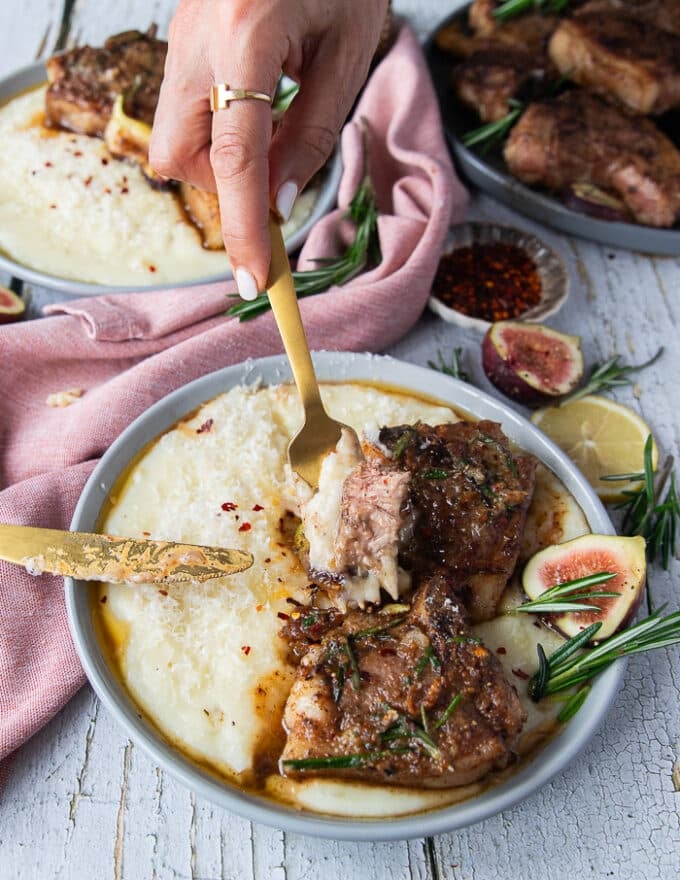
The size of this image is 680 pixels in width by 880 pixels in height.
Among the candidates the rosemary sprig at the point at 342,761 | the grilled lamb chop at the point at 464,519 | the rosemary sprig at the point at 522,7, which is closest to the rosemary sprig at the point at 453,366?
the grilled lamb chop at the point at 464,519

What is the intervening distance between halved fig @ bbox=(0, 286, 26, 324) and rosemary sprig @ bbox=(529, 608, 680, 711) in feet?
8.82

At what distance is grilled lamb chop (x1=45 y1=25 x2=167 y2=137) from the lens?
4.34 metres

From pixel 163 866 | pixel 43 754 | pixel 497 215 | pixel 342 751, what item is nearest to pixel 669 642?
pixel 342 751

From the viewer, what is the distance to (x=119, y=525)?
2.95m

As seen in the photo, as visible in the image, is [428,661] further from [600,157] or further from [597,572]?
[600,157]

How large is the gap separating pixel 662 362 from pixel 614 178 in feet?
3.21

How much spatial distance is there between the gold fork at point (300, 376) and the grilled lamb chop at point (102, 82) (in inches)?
69.8

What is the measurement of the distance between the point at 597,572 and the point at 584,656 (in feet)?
0.99

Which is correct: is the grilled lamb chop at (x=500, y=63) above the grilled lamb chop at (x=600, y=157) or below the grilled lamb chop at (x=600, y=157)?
above

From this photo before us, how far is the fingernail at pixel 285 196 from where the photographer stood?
309 cm

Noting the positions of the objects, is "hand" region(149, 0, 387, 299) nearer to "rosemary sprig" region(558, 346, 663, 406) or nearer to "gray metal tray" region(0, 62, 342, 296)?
"gray metal tray" region(0, 62, 342, 296)

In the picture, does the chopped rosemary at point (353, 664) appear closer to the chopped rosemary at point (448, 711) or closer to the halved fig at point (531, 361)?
the chopped rosemary at point (448, 711)

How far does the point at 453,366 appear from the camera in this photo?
388cm

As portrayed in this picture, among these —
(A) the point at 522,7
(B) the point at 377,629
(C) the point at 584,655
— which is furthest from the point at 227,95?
(A) the point at 522,7
